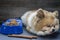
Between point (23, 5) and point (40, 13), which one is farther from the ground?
point (23, 5)

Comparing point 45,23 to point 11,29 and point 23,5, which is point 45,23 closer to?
point 11,29

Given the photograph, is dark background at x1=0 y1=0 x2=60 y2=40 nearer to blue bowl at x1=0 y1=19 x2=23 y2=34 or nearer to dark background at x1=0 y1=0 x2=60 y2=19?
dark background at x1=0 y1=0 x2=60 y2=19

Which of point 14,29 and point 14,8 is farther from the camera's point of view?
point 14,8

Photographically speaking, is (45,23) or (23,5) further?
(23,5)

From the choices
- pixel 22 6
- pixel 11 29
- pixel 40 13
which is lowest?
pixel 11 29

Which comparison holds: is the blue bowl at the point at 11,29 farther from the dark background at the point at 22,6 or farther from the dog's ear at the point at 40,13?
the dark background at the point at 22,6

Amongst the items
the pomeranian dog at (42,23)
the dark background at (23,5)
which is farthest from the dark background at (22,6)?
the pomeranian dog at (42,23)

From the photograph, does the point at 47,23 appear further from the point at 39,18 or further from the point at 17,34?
the point at 17,34

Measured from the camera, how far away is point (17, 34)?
5.96ft

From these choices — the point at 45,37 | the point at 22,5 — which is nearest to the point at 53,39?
the point at 45,37

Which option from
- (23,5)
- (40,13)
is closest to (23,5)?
(23,5)

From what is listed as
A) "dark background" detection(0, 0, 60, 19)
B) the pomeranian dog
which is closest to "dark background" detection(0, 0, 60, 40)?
"dark background" detection(0, 0, 60, 19)

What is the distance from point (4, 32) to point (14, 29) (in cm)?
12

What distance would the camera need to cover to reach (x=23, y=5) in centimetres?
217
